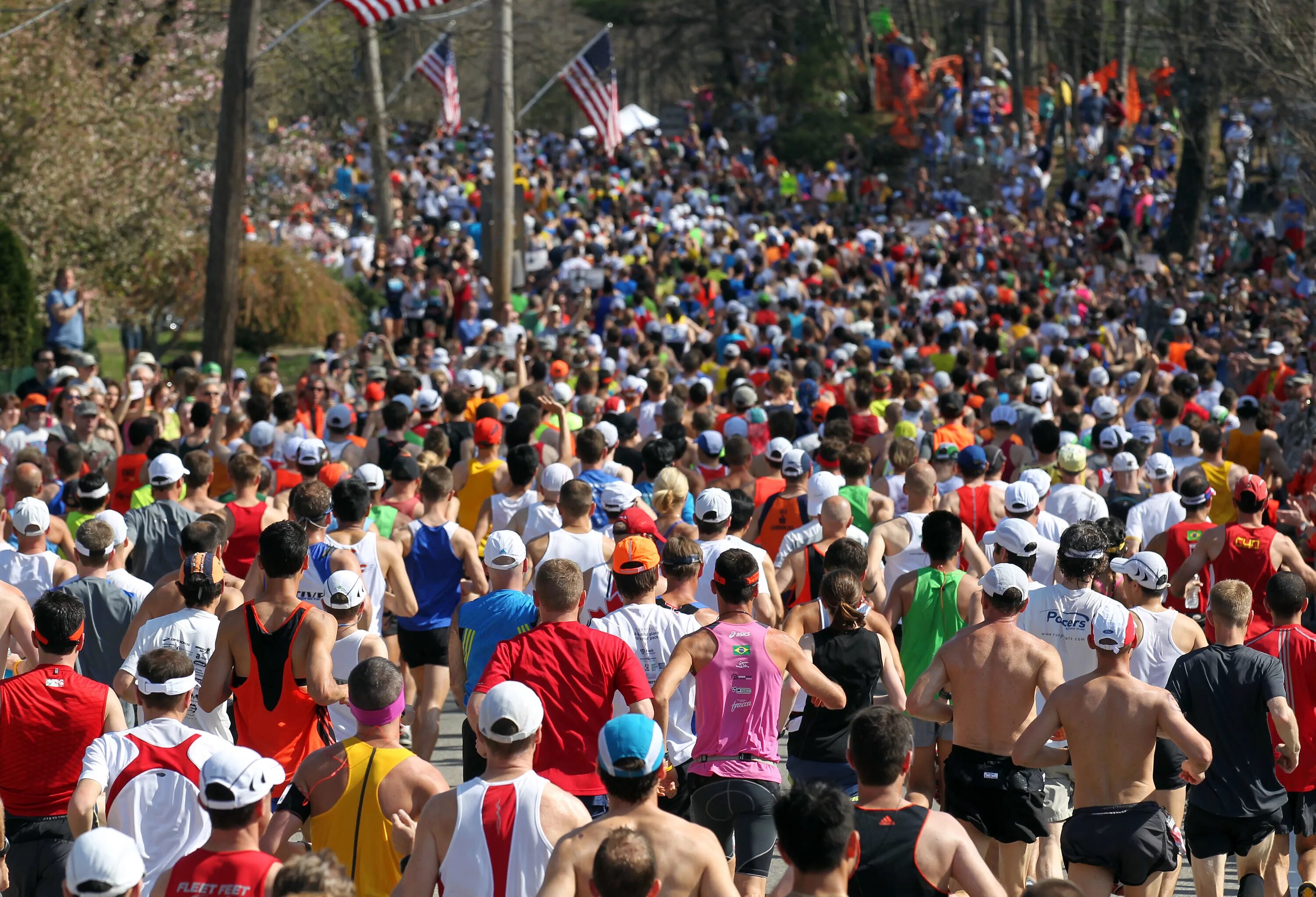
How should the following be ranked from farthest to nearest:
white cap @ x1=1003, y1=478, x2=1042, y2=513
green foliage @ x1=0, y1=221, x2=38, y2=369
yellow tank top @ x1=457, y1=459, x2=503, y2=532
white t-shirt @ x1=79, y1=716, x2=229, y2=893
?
green foliage @ x1=0, y1=221, x2=38, y2=369 → yellow tank top @ x1=457, y1=459, x2=503, y2=532 → white cap @ x1=1003, y1=478, x2=1042, y2=513 → white t-shirt @ x1=79, y1=716, x2=229, y2=893

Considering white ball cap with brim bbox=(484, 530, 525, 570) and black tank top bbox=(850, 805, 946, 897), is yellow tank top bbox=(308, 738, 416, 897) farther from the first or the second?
white ball cap with brim bbox=(484, 530, 525, 570)

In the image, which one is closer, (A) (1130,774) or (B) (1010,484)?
(A) (1130,774)

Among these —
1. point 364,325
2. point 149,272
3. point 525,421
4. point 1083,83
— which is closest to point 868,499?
point 525,421

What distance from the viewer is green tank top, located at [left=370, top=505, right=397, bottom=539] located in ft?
30.6

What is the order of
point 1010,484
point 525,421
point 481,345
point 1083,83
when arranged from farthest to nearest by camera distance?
point 1083,83 < point 481,345 < point 525,421 < point 1010,484

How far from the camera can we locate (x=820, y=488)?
908 centimetres

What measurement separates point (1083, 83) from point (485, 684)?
38173 mm

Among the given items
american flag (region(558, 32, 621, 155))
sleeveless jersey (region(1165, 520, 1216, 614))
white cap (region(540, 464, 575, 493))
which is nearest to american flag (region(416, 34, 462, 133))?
american flag (region(558, 32, 621, 155))

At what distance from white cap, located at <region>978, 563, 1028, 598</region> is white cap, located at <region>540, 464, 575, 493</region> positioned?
3.22 meters

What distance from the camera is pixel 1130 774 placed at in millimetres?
6000

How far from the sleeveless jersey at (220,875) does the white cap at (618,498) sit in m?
4.27

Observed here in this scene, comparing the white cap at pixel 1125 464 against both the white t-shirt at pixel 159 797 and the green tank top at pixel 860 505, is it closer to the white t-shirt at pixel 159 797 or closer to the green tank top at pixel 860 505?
the green tank top at pixel 860 505

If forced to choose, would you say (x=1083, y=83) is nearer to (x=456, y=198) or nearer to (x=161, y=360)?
(x=456, y=198)

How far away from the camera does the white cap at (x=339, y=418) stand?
11.6 meters
